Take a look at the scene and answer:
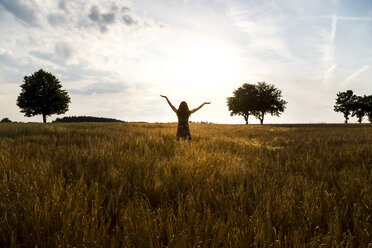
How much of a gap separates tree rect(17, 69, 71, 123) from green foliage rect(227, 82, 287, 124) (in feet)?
143

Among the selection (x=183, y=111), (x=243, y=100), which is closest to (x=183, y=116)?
(x=183, y=111)

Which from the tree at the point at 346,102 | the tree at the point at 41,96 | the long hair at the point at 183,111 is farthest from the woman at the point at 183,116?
the tree at the point at 346,102

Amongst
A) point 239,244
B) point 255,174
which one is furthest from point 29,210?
point 255,174

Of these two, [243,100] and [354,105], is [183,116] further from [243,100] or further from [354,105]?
[354,105]

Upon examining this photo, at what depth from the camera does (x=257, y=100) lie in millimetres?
52094

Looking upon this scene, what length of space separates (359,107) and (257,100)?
3996 cm

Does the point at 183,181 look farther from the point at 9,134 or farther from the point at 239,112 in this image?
the point at 239,112

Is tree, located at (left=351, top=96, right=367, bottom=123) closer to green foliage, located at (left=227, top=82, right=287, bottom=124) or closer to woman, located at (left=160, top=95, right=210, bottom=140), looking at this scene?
green foliage, located at (left=227, top=82, right=287, bottom=124)

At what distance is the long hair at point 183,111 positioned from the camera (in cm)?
750

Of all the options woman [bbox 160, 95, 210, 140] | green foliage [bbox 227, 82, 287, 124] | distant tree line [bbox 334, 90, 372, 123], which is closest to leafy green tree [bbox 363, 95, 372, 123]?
distant tree line [bbox 334, 90, 372, 123]

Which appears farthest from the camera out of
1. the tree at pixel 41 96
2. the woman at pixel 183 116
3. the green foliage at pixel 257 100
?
the green foliage at pixel 257 100

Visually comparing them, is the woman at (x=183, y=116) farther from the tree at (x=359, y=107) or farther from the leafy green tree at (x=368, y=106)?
the leafy green tree at (x=368, y=106)

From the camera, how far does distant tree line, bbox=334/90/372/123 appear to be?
64.0 metres

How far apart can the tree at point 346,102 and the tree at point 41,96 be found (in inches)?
3287
